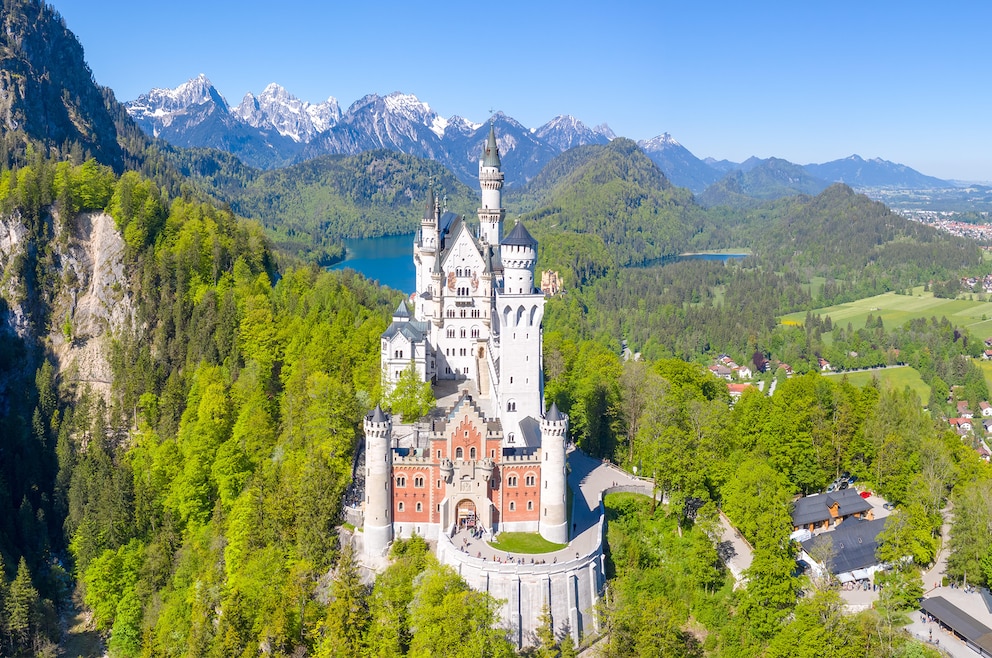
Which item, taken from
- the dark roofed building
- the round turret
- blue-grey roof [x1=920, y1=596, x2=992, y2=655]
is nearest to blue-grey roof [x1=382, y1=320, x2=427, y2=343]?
the round turret

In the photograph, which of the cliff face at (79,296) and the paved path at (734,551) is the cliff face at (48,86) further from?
the paved path at (734,551)

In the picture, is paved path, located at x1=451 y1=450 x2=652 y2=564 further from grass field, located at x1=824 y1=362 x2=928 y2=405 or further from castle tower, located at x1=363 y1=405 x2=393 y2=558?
grass field, located at x1=824 y1=362 x2=928 y2=405

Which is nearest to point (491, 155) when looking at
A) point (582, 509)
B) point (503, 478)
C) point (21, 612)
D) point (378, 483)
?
point (582, 509)

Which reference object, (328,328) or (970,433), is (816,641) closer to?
(328,328)

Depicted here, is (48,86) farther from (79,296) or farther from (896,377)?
(896,377)

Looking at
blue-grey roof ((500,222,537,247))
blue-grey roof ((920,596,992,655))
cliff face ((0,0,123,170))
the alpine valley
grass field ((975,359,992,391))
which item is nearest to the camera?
blue-grey roof ((920,596,992,655))

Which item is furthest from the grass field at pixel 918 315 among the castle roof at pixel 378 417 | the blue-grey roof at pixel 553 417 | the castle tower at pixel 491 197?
the castle roof at pixel 378 417

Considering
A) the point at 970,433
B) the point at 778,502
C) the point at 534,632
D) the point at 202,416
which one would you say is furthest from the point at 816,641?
the point at 970,433

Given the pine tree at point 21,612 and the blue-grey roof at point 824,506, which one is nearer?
the blue-grey roof at point 824,506
